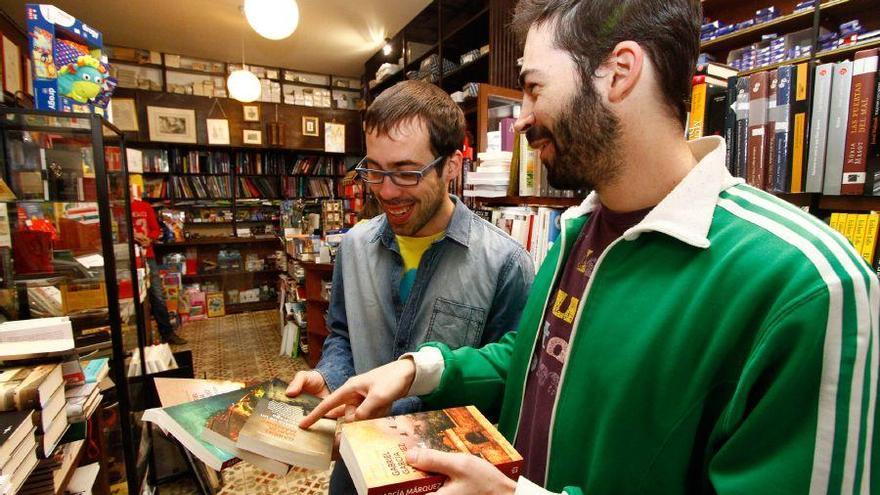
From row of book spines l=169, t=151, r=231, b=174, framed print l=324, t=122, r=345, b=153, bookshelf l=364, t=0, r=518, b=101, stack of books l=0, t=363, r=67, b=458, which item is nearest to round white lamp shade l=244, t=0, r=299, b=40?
bookshelf l=364, t=0, r=518, b=101

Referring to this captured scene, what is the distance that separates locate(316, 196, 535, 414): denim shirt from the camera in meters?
1.16

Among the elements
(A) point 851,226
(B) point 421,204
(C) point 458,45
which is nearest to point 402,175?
(B) point 421,204

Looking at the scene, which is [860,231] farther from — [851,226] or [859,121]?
[859,121]

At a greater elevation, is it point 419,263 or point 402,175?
point 402,175

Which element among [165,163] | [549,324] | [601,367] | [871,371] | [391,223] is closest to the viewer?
[871,371]

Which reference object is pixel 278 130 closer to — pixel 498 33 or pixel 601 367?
pixel 498 33

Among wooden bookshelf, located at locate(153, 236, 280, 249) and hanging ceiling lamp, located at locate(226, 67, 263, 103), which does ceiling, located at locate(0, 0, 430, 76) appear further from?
wooden bookshelf, located at locate(153, 236, 280, 249)

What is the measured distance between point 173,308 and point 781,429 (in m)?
6.50

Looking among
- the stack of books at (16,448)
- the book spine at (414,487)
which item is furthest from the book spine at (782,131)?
the stack of books at (16,448)

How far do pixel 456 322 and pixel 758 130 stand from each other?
1.29 meters

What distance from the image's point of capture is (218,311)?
6215 mm

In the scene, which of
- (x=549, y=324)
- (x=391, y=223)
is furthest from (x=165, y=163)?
(x=549, y=324)

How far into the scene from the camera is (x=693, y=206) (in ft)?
2.01

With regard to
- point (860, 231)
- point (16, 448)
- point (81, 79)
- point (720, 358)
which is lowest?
point (16, 448)
